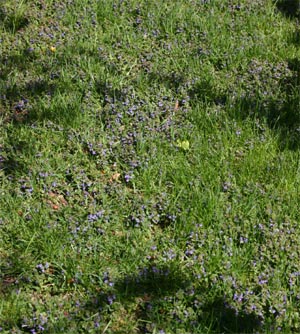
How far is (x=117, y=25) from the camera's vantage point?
5.71m

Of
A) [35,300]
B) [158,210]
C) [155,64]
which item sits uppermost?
[155,64]

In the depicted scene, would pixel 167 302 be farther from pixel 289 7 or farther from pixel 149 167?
pixel 289 7

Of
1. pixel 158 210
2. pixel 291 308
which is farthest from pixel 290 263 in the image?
pixel 158 210

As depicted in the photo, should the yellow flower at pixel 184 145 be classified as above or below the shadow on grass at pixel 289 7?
below

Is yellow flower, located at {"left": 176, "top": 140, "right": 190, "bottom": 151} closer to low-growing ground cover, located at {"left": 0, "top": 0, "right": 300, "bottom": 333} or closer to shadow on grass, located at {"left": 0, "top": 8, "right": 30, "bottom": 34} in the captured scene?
low-growing ground cover, located at {"left": 0, "top": 0, "right": 300, "bottom": 333}

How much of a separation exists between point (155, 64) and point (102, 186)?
1.46 metres

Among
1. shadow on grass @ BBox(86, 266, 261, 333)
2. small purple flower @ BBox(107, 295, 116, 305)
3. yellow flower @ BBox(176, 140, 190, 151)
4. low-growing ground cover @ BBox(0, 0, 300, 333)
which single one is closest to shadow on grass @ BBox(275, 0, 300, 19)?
low-growing ground cover @ BBox(0, 0, 300, 333)

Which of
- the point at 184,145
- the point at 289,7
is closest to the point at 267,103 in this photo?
the point at 184,145

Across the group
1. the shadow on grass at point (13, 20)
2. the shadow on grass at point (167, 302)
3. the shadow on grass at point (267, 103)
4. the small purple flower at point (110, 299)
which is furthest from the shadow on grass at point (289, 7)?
the small purple flower at point (110, 299)

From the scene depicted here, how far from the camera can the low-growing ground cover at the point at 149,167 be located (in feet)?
11.8

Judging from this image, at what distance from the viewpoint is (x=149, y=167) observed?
4.38 m

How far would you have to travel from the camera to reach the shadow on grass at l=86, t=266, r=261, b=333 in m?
3.47

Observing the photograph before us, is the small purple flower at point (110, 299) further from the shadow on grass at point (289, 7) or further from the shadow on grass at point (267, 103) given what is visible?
the shadow on grass at point (289, 7)

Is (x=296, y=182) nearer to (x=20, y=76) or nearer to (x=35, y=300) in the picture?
(x=35, y=300)
